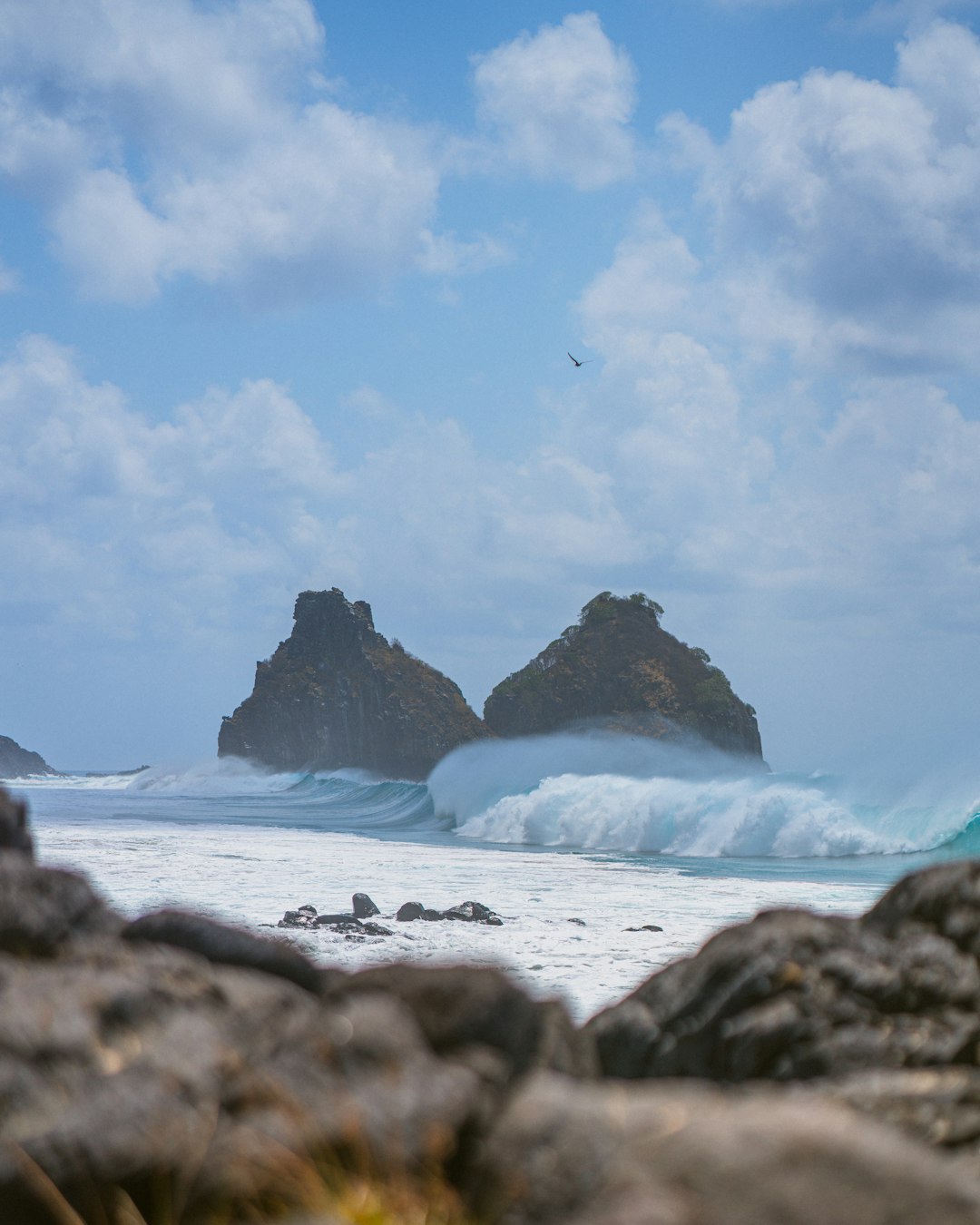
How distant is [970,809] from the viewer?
1101 inches

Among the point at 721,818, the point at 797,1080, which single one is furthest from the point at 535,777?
the point at 797,1080

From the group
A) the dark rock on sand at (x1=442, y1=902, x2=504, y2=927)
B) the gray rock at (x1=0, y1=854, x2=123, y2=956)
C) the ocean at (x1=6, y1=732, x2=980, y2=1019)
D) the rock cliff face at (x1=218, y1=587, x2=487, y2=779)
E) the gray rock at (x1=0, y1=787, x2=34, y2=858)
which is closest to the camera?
the gray rock at (x1=0, y1=854, x2=123, y2=956)

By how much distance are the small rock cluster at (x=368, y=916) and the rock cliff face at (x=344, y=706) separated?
68.2m

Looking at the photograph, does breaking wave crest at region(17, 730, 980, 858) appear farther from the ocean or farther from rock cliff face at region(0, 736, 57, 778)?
rock cliff face at region(0, 736, 57, 778)

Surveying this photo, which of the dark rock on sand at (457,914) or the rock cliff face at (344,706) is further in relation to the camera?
the rock cliff face at (344,706)

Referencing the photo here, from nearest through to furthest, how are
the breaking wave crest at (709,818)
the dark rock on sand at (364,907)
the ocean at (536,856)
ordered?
the ocean at (536,856) < the dark rock on sand at (364,907) < the breaking wave crest at (709,818)

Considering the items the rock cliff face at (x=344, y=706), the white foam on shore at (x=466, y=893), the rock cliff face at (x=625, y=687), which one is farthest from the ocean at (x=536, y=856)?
the rock cliff face at (x=344, y=706)

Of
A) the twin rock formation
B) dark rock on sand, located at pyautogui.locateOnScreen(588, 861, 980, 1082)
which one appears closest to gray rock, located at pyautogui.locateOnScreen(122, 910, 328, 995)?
dark rock on sand, located at pyautogui.locateOnScreen(588, 861, 980, 1082)

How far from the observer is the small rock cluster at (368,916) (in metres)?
12.2

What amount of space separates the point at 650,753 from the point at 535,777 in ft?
55.6

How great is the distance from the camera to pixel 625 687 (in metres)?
74.9

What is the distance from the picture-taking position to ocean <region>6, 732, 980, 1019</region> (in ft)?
38.3

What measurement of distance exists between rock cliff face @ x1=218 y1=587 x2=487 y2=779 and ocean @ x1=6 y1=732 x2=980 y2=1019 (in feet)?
113

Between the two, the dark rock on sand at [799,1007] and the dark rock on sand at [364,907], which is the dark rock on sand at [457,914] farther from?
the dark rock on sand at [799,1007]
